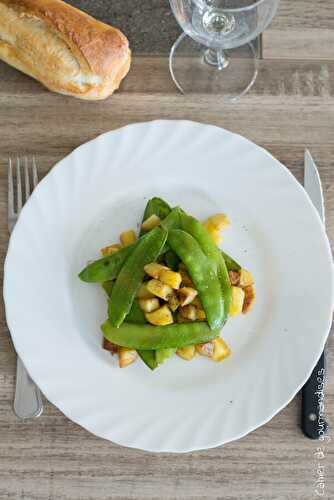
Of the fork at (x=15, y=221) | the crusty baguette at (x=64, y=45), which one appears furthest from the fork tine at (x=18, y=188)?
the crusty baguette at (x=64, y=45)

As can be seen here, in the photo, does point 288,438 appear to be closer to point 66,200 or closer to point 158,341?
point 158,341

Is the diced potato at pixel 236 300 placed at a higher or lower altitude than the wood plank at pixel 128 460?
higher

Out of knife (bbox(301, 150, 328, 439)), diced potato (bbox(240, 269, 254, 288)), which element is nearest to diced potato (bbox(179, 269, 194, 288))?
diced potato (bbox(240, 269, 254, 288))

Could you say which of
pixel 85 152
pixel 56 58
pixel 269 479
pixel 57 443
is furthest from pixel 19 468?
pixel 56 58

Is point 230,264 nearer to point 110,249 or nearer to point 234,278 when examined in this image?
point 234,278

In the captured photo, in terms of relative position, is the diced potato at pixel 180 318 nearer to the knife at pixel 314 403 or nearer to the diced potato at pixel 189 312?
the diced potato at pixel 189 312

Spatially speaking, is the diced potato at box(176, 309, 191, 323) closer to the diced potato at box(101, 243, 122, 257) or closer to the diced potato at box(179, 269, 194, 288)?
the diced potato at box(179, 269, 194, 288)

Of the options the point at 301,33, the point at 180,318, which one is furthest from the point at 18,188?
the point at 301,33
